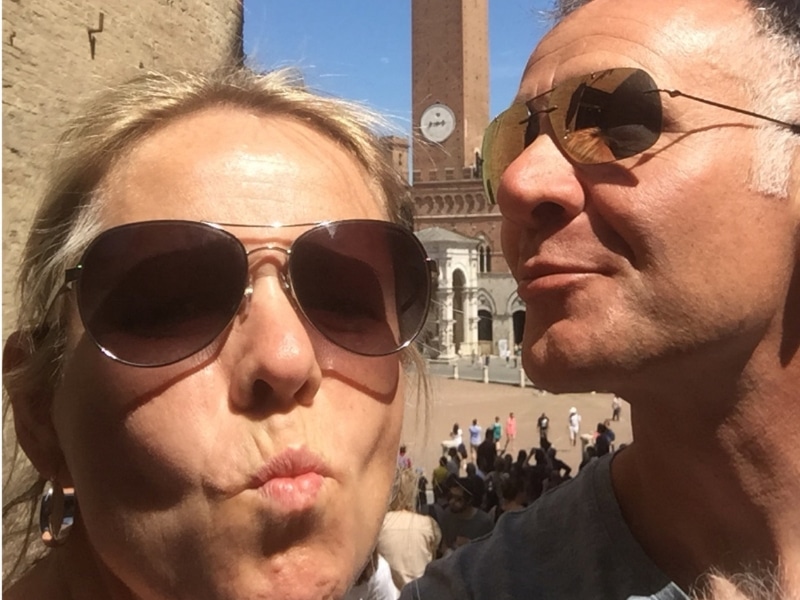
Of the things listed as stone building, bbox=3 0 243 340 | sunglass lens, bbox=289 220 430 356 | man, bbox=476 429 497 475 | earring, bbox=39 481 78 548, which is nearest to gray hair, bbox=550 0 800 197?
sunglass lens, bbox=289 220 430 356

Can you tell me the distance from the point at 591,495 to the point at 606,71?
0.86 m

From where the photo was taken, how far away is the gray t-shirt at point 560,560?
1.26 m

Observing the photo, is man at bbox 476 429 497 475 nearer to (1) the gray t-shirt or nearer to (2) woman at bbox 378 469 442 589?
(2) woman at bbox 378 469 442 589

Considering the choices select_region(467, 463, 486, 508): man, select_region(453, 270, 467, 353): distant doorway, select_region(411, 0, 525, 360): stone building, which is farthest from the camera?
select_region(411, 0, 525, 360): stone building

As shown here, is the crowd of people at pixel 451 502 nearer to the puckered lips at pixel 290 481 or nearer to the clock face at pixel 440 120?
the puckered lips at pixel 290 481

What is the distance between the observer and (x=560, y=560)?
1345mm

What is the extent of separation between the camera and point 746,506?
1.21 meters

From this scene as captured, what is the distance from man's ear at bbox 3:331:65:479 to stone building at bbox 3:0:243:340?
3575 mm

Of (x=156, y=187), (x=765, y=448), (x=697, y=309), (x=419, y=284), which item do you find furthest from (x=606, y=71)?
(x=156, y=187)

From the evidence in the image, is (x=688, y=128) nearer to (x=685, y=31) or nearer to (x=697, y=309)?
(x=685, y=31)

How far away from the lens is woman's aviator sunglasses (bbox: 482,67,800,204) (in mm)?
1188

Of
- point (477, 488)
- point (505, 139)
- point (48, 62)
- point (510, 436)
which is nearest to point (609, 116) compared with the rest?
point (505, 139)

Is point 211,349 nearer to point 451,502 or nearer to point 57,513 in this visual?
point 57,513

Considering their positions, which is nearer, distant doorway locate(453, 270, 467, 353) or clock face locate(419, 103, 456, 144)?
distant doorway locate(453, 270, 467, 353)
